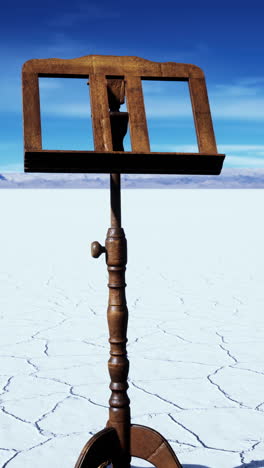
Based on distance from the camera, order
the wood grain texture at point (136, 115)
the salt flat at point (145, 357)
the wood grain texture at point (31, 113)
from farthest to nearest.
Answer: the salt flat at point (145, 357), the wood grain texture at point (136, 115), the wood grain texture at point (31, 113)

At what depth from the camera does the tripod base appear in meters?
1.91

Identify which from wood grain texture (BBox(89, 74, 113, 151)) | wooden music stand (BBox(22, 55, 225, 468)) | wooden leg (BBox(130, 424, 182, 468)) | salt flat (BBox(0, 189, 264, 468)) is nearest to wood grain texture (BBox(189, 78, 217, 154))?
wooden music stand (BBox(22, 55, 225, 468))

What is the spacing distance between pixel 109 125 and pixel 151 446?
93 cm

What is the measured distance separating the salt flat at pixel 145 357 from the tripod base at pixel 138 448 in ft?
0.84

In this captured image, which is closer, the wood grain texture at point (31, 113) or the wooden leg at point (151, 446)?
the wood grain texture at point (31, 113)

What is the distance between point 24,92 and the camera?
1.78 metres

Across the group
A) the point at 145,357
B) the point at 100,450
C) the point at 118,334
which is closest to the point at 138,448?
the point at 100,450

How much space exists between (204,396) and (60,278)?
3.15 m

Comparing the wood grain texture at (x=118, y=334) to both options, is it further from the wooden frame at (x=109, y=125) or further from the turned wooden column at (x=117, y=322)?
the wooden frame at (x=109, y=125)

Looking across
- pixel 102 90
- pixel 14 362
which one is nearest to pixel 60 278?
pixel 14 362

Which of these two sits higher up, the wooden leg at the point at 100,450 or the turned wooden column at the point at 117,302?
the turned wooden column at the point at 117,302

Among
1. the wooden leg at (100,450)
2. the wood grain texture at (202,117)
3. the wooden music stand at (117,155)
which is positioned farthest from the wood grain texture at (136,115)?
the wooden leg at (100,450)

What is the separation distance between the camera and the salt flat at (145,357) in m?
2.43

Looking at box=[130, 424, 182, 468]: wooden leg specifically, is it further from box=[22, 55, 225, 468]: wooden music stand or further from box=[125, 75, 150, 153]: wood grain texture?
box=[125, 75, 150, 153]: wood grain texture
